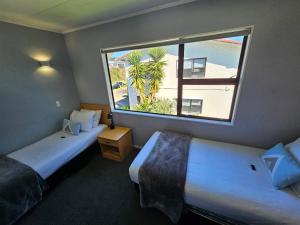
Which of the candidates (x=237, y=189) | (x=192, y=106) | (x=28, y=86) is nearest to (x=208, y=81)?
(x=192, y=106)

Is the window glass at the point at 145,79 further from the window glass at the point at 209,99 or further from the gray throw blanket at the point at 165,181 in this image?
the gray throw blanket at the point at 165,181

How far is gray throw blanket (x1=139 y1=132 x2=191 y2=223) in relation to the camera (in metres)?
1.28

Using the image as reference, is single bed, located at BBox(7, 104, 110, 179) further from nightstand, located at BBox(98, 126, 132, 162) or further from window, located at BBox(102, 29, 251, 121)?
window, located at BBox(102, 29, 251, 121)

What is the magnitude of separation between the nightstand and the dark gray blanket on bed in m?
0.95

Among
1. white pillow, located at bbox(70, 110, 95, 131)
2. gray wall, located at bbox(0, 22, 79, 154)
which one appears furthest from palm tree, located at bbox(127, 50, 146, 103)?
gray wall, located at bbox(0, 22, 79, 154)

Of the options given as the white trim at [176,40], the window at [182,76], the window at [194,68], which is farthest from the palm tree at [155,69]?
the window at [194,68]

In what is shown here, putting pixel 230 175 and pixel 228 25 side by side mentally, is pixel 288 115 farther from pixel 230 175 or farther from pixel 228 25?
pixel 228 25

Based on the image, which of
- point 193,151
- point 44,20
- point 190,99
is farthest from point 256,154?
point 44,20

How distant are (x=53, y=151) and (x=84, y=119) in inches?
29.4

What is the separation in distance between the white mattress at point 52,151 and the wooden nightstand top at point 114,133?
0.19m

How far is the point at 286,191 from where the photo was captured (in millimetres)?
1115

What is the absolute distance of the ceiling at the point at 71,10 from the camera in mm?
1514

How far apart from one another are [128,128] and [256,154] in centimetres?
202

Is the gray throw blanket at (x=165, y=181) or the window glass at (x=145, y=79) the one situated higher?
the window glass at (x=145, y=79)
